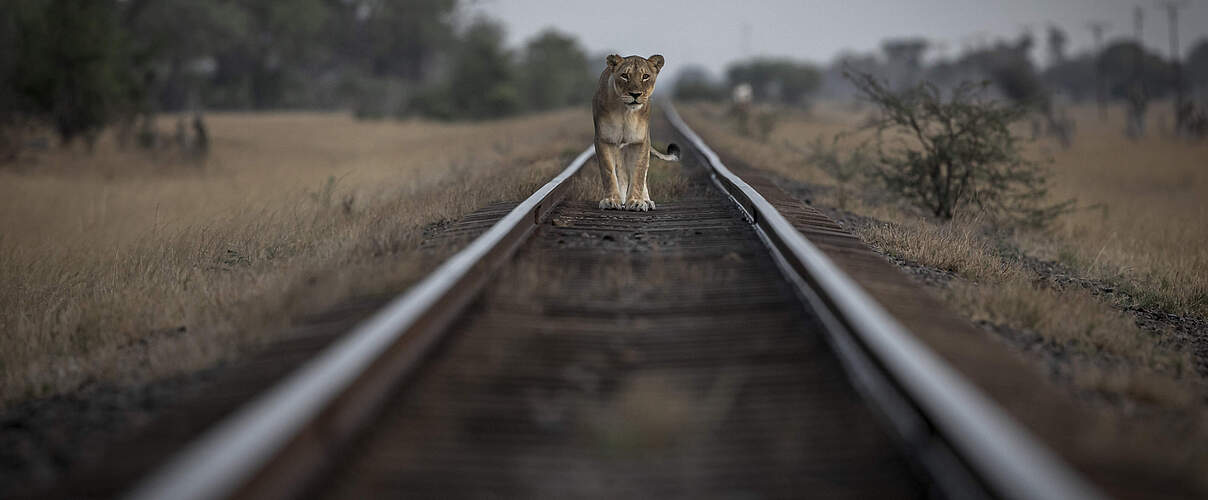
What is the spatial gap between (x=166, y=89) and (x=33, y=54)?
1659 inches

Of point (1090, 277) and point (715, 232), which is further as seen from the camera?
point (1090, 277)

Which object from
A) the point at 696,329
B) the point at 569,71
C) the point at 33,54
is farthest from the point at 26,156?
the point at 569,71

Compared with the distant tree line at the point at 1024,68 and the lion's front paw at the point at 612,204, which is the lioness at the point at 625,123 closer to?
the lion's front paw at the point at 612,204

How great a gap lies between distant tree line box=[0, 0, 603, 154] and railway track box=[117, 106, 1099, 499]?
2028 cm

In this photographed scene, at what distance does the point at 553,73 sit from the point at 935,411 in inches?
2363

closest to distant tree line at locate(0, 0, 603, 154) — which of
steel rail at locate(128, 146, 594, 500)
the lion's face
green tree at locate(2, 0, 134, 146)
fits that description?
green tree at locate(2, 0, 134, 146)

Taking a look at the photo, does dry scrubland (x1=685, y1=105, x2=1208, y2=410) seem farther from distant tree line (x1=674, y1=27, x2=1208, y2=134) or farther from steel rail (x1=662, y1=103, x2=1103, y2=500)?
distant tree line (x1=674, y1=27, x2=1208, y2=134)

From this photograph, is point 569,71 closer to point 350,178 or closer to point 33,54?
point 33,54

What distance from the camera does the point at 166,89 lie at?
2308 inches

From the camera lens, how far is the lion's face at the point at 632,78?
6.46 m

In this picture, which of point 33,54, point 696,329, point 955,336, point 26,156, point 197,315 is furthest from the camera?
point 33,54

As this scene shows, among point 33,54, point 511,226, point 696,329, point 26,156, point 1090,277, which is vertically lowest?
point 1090,277

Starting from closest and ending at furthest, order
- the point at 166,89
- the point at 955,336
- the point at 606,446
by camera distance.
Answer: the point at 606,446
the point at 955,336
the point at 166,89

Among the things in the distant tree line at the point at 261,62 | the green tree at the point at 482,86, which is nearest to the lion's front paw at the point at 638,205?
the distant tree line at the point at 261,62
